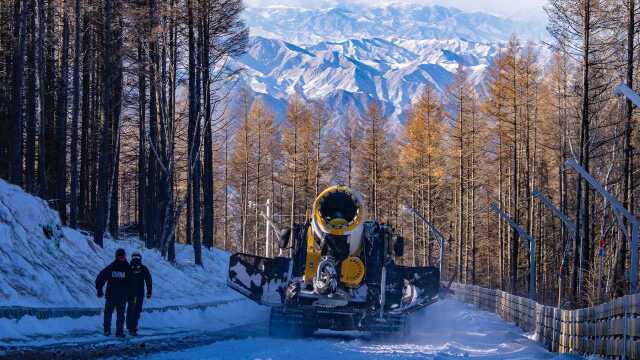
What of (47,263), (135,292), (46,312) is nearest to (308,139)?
(47,263)

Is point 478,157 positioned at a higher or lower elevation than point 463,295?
higher

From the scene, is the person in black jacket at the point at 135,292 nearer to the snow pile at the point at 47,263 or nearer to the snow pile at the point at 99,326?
the snow pile at the point at 99,326

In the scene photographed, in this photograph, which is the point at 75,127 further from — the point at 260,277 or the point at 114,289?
the point at 114,289

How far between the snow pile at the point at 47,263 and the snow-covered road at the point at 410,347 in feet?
13.7

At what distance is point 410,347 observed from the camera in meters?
19.2

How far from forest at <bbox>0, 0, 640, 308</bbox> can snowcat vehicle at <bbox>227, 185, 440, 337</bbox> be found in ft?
16.9

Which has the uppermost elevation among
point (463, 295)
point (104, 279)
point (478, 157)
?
point (478, 157)

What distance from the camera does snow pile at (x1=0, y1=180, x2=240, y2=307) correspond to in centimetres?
1891

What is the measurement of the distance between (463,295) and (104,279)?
31.4m

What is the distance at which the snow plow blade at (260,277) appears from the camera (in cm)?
2231

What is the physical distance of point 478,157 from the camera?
189ft

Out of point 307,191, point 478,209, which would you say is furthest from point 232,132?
point 478,209

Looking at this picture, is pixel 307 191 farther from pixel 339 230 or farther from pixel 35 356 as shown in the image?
pixel 35 356

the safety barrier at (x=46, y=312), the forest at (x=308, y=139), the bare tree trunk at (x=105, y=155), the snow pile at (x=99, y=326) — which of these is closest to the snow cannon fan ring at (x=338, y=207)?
the snow pile at (x=99, y=326)
